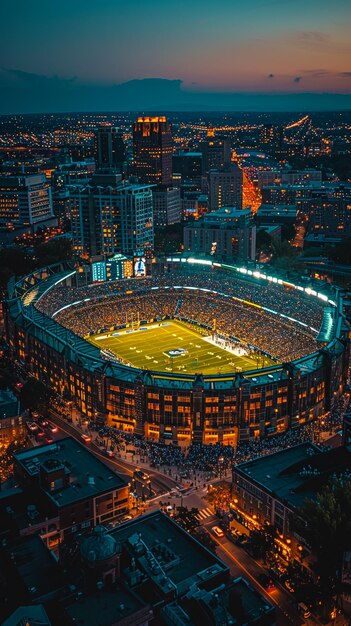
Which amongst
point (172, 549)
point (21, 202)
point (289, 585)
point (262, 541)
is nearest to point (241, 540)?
point (262, 541)

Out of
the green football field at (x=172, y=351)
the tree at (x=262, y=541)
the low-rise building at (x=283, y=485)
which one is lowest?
the green football field at (x=172, y=351)

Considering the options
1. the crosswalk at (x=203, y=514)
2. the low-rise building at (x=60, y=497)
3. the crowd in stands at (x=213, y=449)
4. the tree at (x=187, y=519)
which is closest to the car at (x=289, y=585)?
the tree at (x=187, y=519)

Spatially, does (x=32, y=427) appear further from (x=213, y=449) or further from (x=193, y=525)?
(x=193, y=525)

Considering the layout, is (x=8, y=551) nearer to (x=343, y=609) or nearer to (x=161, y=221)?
(x=343, y=609)

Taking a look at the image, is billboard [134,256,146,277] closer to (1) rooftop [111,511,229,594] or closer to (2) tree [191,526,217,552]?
(2) tree [191,526,217,552]

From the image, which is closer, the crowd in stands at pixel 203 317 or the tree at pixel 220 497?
the tree at pixel 220 497

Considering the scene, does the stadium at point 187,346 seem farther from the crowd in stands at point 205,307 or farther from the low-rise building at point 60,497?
the low-rise building at point 60,497
